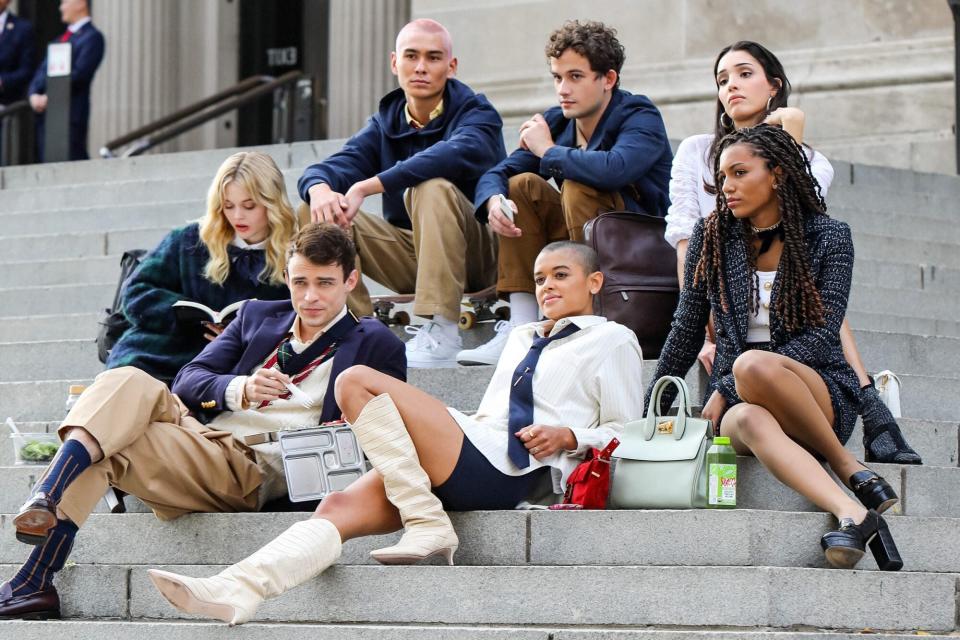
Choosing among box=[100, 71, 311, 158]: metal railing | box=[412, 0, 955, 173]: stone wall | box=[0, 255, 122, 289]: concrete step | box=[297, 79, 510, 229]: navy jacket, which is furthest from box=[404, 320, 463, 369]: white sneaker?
box=[100, 71, 311, 158]: metal railing

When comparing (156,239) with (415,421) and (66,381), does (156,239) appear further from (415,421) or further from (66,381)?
(415,421)

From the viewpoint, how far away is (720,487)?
576cm

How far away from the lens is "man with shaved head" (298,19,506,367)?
7.59m

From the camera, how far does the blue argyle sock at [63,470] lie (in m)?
5.88

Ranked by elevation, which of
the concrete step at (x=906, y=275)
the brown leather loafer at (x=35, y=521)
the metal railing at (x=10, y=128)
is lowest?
the brown leather loafer at (x=35, y=521)

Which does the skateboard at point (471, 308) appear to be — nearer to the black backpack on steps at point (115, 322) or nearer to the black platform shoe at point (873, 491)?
the black backpack on steps at point (115, 322)

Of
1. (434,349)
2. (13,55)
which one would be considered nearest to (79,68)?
(13,55)

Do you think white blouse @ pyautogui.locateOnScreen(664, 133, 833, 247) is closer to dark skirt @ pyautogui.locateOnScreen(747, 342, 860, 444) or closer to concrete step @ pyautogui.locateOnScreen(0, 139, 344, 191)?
dark skirt @ pyautogui.locateOnScreen(747, 342, 860, 444)

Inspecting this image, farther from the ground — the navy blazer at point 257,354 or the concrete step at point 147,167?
the concrete step at point 147,167

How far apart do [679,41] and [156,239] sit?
195 inches

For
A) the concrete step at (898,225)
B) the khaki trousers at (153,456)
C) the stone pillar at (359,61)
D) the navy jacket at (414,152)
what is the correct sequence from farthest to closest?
the stone pillar at (359,61) < the concrete step at (898,225) < the navy jacket at (414,152) < the khaki trousers at (153,456)

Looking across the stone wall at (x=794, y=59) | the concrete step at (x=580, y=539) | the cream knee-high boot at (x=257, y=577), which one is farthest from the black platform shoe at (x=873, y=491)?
the stone wall at (x=794, y=59)

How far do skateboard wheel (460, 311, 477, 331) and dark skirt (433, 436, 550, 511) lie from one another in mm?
2100

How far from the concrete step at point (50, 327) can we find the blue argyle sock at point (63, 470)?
125 inches
